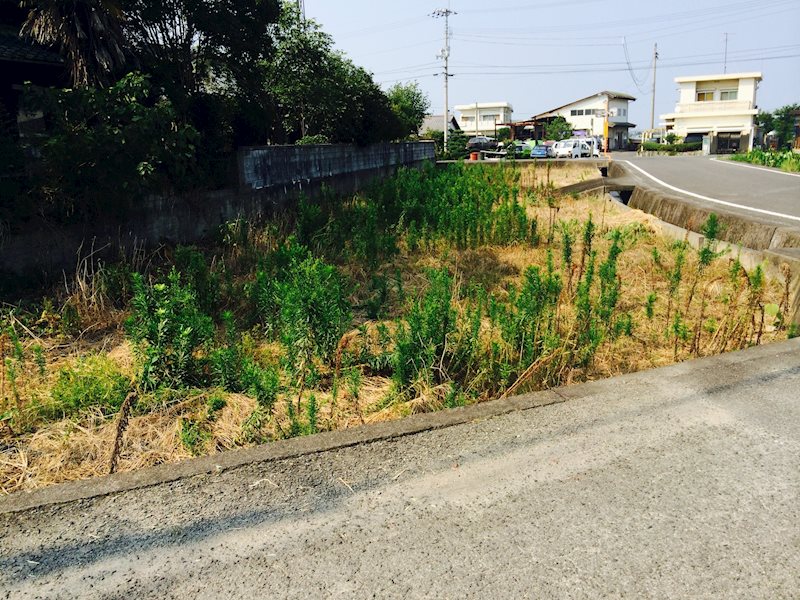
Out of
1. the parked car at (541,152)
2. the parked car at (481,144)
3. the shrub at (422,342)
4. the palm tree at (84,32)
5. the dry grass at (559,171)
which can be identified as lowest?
the shrub at (422,342)

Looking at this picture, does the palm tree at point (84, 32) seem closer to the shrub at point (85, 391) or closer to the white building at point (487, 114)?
the shrub at point (85, 391)

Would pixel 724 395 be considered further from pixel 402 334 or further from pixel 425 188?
pixel 425 188

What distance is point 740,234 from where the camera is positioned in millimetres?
7203

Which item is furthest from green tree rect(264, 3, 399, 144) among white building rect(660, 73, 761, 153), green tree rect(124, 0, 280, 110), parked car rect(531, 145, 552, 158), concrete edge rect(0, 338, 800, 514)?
white building rect(660, 73, 761, 153)

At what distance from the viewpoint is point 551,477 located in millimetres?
2555

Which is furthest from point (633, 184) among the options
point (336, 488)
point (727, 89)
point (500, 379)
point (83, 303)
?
point (727, 89)

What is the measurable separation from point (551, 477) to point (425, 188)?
27.0ft

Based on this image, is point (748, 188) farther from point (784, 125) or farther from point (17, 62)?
point (784, 125)

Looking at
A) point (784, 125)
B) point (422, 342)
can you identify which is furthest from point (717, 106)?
point (422, 342)

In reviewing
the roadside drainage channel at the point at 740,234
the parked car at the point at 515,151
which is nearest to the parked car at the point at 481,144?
the parked car at the point at 515,151

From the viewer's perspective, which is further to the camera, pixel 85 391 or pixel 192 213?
pixel 192 213

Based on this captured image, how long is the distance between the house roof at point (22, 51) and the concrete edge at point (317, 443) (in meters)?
9.23

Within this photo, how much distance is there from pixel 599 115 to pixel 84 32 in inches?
2333

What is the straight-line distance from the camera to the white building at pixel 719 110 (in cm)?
4884
